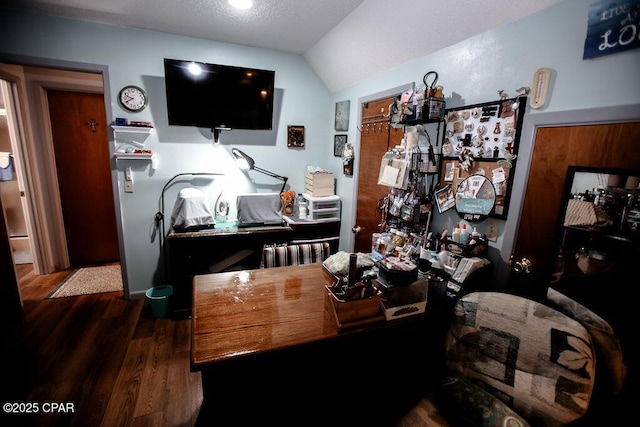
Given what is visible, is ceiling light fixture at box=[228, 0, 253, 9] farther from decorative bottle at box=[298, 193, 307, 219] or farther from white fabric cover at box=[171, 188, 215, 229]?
decorative bottle at box=[298, 193, 307, 219]

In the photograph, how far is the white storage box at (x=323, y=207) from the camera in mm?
3217

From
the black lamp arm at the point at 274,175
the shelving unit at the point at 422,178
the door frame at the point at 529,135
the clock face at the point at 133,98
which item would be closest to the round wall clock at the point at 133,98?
the clock face at the point at 133,98

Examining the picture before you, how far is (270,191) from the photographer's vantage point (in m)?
3.43

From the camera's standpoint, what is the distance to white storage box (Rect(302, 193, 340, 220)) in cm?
322

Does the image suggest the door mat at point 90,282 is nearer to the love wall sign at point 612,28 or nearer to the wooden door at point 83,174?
the wooden door at point 83,174

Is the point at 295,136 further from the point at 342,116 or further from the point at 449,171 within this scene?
the point at 449,171

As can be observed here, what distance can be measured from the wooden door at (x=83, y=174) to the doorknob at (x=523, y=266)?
4.63 meters

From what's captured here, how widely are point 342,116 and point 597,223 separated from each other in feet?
8.13

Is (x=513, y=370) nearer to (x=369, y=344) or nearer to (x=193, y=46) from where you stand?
(x=369, y=344)

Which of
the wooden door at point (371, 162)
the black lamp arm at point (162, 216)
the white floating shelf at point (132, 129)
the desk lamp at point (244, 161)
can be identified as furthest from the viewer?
the desk lamp at point (244, 161)

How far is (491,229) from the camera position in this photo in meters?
1.71

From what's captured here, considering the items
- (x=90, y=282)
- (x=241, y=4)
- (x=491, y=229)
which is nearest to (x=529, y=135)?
(x=491, y=229)

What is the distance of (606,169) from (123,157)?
11.5 feet

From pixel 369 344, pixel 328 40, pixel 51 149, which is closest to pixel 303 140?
pixel 328 40
